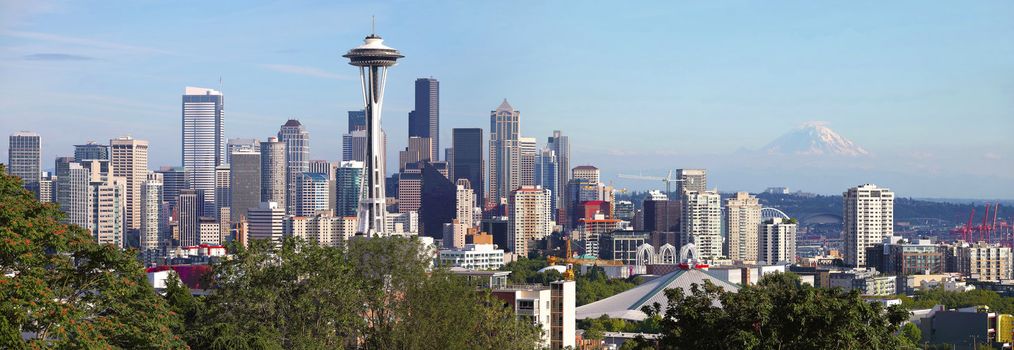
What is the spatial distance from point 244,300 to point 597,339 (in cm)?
4292

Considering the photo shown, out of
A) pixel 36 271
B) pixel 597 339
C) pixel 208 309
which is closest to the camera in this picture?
pixel 36 271

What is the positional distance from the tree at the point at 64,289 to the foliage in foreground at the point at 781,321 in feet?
29.3

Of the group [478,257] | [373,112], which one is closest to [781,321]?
[373,112]

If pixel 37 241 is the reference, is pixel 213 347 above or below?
below

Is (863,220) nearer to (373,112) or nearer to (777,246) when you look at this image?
(777,246)

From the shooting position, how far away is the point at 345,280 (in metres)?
37.4

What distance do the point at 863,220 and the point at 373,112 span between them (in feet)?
274

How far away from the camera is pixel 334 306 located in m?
36.9

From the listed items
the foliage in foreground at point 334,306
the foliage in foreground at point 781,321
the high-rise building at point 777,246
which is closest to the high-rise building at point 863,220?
the high-rise building at point 777,246

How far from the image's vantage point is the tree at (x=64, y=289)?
23.6m


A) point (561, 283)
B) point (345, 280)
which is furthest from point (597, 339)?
point (345, 280)

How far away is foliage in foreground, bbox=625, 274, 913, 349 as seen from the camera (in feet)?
94.6

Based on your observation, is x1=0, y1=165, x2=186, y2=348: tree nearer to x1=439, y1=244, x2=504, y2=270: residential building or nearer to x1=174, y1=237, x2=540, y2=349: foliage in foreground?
x1=174, y1=237, x2=540, y2=349: foliage in foreground

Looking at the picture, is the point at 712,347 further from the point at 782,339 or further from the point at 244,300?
the point at 244,300
